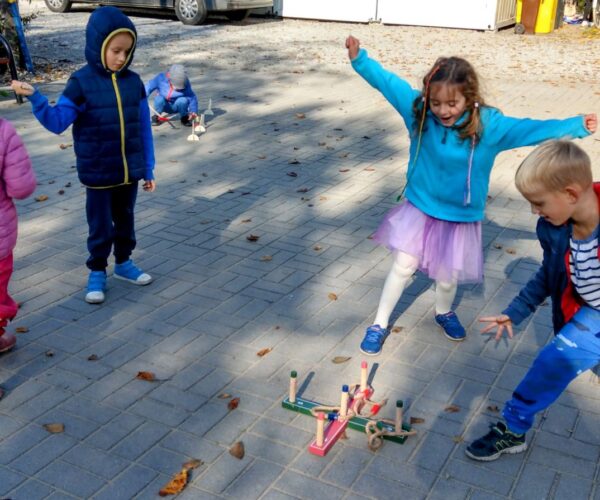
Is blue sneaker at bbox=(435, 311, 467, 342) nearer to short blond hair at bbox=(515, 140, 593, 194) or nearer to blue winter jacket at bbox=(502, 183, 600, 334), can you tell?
blue winter jacket at bbox=(502, 183, 600, 334)

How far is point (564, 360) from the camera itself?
3053 millimetres

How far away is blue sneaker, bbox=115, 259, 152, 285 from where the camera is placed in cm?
532

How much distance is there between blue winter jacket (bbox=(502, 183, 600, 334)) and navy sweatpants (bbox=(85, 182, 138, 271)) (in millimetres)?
2822

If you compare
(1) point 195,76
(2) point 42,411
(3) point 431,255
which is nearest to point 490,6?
(1) point 195,76

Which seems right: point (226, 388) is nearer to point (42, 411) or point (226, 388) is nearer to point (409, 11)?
point (42, 411)

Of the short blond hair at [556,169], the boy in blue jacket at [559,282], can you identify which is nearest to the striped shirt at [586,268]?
the boy in blue jacket at [559,282]

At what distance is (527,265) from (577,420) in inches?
84.8

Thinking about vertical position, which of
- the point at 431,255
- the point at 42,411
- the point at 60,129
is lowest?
the point at 42,411

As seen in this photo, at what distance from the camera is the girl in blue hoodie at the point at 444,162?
12.4 feet

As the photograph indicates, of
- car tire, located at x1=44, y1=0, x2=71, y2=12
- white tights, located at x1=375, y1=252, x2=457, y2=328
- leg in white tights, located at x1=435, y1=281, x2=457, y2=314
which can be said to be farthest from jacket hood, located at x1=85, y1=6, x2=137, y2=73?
car tire, located at x1=44, y1=0, x2=71, y2=12

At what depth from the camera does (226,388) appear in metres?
4.07

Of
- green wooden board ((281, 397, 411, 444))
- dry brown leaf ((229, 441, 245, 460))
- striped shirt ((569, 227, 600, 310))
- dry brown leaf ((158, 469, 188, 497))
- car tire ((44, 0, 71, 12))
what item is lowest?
dry brown leaf ((229, 441, 245, 460))

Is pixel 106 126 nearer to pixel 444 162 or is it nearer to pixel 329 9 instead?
pixel 444 162

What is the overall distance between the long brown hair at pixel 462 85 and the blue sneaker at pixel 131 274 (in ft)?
8.00
